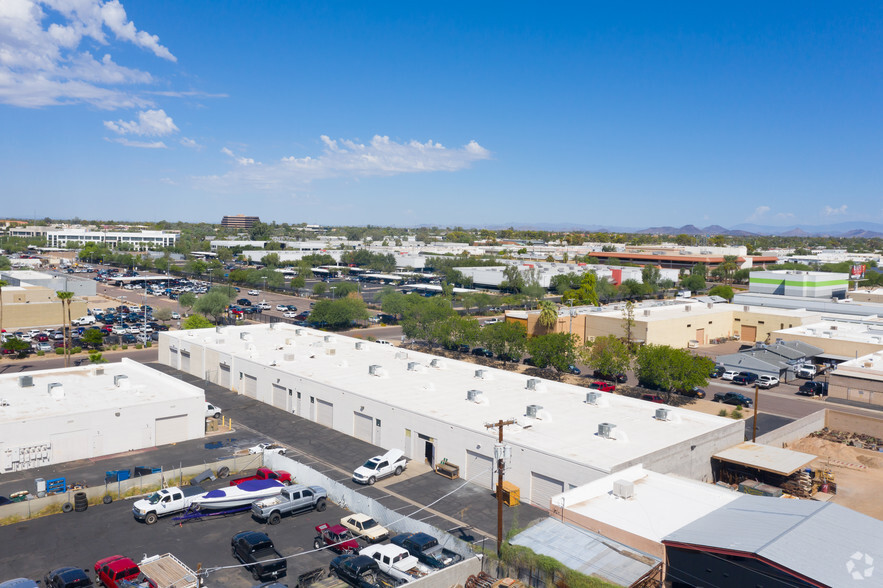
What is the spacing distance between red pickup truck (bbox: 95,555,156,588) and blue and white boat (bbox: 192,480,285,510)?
4350mm

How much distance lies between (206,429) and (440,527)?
16019mm

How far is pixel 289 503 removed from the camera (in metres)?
21.6

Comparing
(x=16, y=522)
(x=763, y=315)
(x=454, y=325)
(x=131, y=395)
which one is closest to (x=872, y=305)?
(x=763, y=315)

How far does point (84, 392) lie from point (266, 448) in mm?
11153

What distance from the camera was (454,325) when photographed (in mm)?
51906

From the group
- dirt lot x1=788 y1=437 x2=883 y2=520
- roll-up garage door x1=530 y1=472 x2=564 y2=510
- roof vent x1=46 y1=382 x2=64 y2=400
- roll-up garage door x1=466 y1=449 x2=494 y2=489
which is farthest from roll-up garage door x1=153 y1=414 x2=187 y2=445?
dirt lot x1=788 y1=437 x2=883 y2=520

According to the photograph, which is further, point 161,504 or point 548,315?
point 548,315

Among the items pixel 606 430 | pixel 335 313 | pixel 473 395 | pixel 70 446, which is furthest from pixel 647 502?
pixel 335 313

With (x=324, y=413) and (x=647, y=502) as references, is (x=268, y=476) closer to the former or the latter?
(x=324, y=413)

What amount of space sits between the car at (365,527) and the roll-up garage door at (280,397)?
15.2m

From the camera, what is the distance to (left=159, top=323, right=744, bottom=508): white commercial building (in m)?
23.6

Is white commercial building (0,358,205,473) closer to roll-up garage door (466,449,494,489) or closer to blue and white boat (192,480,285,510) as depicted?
blue and white boat (192,480,285,510)

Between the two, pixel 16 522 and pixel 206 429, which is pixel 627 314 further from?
pixel 16 522

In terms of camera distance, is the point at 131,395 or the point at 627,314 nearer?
the point at 131,395
